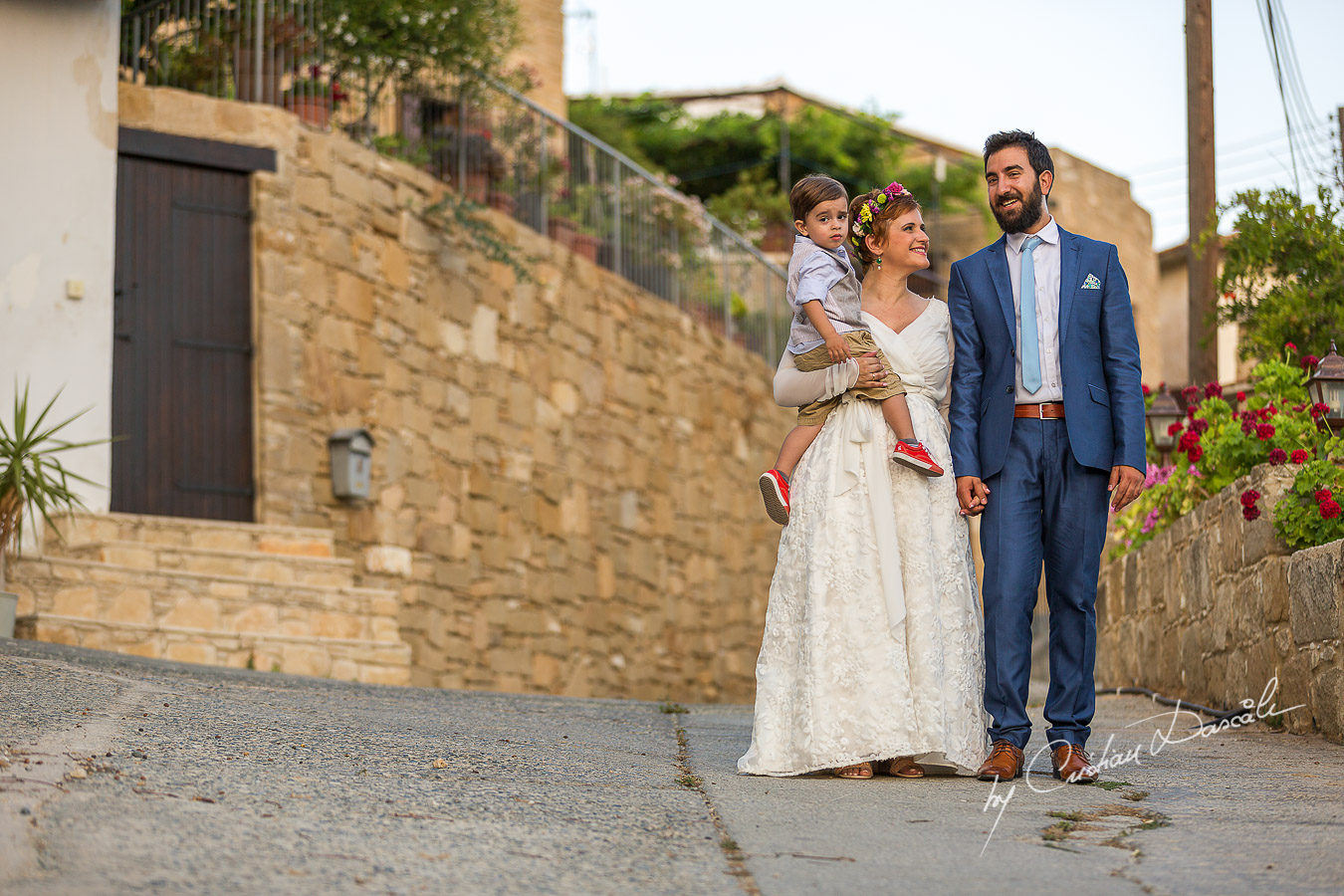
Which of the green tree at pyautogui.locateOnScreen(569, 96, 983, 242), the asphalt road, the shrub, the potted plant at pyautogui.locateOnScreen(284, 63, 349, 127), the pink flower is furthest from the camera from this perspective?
the green tree at pyautogui.locateOnScreen(569, 96, 983, 242)

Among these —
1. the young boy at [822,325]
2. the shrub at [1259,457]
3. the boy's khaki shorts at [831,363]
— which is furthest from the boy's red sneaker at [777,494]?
the shrub at [1259,457]

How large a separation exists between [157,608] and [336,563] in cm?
121

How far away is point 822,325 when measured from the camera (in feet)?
13.9

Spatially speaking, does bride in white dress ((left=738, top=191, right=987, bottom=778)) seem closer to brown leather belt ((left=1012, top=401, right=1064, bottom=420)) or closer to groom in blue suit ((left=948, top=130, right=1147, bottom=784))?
groom in blue suit ((left=948, top=130, right=1147, bottom=784))

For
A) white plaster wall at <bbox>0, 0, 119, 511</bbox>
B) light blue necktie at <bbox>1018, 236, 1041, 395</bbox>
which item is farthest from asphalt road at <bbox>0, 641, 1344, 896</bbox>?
white plaster wall at <bbox>0, 0, 119, 511</bbox>

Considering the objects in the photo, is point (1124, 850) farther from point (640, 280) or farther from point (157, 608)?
point (640, 280)

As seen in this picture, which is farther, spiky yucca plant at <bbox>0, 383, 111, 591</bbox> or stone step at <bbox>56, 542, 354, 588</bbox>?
Answer: stone step at <bbox>56, 542, 354, 588</bbox>

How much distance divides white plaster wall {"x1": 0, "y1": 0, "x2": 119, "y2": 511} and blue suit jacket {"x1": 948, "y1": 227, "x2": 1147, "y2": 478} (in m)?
5.87

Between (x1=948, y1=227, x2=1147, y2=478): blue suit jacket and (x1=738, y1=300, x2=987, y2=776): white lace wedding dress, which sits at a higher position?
(x1=948, y1=227, x2=1147, y2=478): blue suit jacket

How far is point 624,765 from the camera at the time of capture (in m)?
4.12

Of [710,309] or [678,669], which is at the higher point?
[710,309]

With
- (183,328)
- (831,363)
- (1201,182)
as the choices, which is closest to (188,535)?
(183,328)

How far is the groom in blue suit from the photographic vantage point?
4160mm

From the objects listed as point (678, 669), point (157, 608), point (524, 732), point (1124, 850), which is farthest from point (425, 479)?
point (1124, 850)
